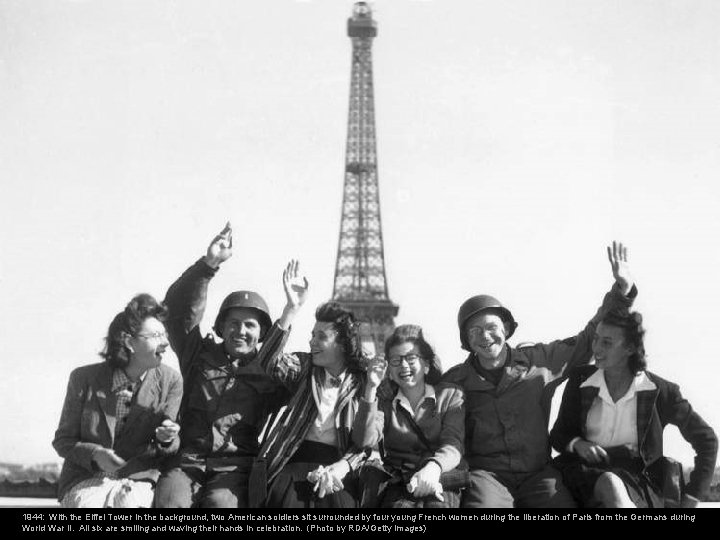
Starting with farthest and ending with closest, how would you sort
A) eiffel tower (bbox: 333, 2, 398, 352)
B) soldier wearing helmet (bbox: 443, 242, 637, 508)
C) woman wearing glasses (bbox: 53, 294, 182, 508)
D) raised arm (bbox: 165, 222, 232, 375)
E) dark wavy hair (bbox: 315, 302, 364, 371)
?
1. eiffel tower (bbox: 333, 2, 398, 352)
2. raised arm (bbox: 165, 222, 232, 375)
3. dark wavy hair (bbox: 315, 302, 364, 371)
4. soldier wearing helmet (bbox: 443, 242, 637, 508)
5. woman wearing glasses (bbox: 53, 294, 182, 508)

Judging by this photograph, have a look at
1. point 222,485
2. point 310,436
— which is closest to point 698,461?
point 310,436

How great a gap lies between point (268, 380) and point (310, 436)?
1.68ft

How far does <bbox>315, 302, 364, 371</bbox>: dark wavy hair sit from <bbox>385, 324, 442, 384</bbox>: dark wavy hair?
0.22 meters

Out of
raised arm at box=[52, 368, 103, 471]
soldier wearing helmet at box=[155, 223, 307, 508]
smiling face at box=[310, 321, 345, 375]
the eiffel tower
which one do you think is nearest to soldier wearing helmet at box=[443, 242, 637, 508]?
smiling face at box=[310, 321, 345, 375]

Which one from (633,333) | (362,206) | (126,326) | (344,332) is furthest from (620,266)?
(362,206)

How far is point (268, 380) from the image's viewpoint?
7.03m

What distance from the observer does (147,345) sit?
271 inches

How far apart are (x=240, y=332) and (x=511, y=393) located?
195cm

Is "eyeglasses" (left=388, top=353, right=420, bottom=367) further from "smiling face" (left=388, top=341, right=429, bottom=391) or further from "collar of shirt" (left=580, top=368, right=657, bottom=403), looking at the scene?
"collar of shirt" (left=580, top=368, right=657, bottom=403)

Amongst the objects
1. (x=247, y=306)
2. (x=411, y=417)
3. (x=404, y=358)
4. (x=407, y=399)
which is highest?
(x=247, y=306)

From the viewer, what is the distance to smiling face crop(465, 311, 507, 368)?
705cm

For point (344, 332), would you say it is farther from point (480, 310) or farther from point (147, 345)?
point (147, 345)

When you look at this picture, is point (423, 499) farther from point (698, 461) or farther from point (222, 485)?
point (698, 461)
